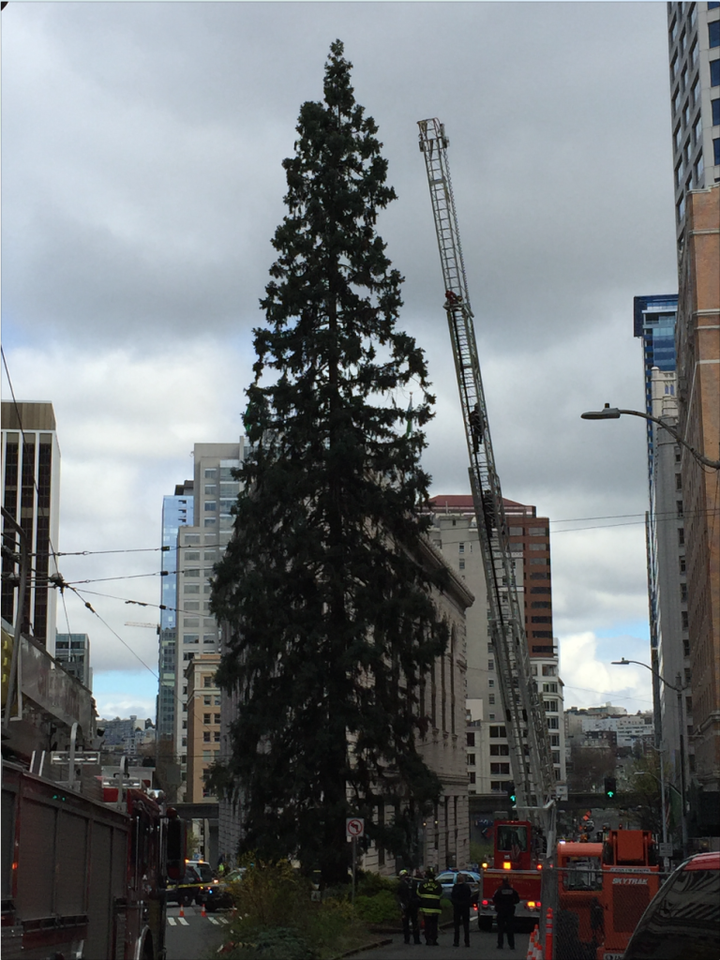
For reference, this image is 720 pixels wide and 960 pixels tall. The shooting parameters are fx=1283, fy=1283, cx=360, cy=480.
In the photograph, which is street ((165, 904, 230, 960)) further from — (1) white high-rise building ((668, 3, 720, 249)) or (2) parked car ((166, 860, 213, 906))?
(1) white high-rise building ((668, 3, 720, 249))

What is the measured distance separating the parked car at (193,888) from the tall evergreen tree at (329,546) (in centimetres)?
1137

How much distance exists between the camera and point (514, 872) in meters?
36.4

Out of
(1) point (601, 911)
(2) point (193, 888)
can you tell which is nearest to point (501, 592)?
(2) point (193, 888)

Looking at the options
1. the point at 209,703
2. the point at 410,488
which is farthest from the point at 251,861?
the point at 209,703

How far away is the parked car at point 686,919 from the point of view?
5.89 m

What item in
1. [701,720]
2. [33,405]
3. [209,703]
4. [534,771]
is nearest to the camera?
[534,771]

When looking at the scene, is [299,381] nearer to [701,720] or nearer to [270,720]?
[270,720]

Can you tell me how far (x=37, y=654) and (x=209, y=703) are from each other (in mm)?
137520

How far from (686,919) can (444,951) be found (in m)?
23.8

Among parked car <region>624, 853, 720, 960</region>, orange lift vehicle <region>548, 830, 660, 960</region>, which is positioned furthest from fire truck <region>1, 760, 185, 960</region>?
orange lift vehicle <region>548, 830, 660, 960</region>

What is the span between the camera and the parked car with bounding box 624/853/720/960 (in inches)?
232

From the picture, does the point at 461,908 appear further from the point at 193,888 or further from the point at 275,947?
the point at 193,888

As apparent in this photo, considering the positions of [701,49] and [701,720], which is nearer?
[701,720]

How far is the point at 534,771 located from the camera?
187 ft
